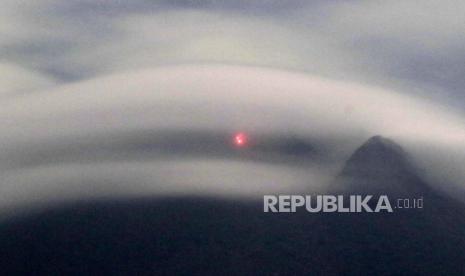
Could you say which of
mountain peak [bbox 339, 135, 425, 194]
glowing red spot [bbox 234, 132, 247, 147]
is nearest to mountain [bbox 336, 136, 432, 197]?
mountain peak [bbox 339, 135, 425, 194]

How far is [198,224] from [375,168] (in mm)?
743

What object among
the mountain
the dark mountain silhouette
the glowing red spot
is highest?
the glowing red spot

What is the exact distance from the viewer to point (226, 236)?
2.72m

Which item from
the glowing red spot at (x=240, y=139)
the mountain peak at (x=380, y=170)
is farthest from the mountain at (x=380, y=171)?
the glowing red spot at (x=240, y=139)

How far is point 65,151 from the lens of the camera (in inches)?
106

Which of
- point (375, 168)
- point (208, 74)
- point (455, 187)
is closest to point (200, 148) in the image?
point (208, 74)

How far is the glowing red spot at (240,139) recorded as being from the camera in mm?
2691

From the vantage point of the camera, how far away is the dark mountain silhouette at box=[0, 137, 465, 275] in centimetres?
271

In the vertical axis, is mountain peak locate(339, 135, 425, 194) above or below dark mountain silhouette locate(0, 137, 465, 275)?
above

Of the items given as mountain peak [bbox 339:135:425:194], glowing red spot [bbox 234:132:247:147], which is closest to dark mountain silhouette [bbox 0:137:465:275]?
mountain peak [bbox 339:135:425:194]

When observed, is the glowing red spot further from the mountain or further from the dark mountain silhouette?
the mountain

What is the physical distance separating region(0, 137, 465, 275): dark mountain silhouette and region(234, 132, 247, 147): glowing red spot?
0.23 metres

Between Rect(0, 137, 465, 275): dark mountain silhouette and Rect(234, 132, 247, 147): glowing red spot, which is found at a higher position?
Rect(234, 132, 247, 147): glowing red spot

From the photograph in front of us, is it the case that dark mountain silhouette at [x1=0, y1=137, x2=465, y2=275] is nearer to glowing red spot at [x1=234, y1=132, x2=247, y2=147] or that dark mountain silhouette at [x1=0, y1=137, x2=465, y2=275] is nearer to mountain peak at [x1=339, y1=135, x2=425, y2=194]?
mountain peak at [x1=339, y1=135, x2=425, y2=194]
